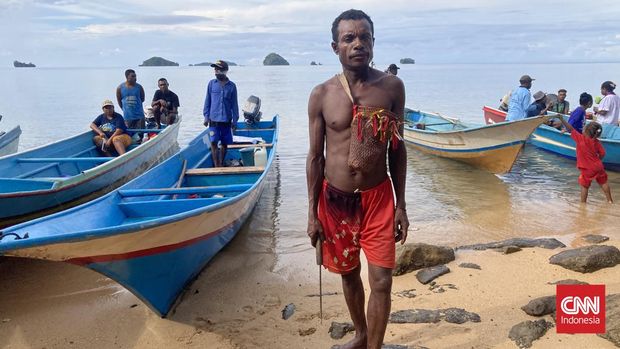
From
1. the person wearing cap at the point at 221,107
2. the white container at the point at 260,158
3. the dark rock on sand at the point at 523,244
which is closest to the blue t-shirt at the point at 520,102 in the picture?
the dark rock on sand at the point at 523,244

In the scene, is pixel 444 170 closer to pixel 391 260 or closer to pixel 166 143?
pixel 166 143

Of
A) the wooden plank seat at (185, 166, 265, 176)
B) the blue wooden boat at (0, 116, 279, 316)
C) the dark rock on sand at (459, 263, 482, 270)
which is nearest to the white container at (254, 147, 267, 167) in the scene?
the wooden plank seat at (185, 166, 265, 176)

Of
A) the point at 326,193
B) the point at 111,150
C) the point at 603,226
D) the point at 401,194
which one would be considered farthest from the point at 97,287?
the point at 603,226

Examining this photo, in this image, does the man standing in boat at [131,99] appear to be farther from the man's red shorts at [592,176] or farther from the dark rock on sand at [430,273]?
the man's red shorts at [592,176]

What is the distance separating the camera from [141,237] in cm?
337

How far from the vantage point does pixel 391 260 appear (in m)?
2.55

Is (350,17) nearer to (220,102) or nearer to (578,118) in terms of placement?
(220,102)

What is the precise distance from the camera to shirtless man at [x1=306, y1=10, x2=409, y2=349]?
253cm

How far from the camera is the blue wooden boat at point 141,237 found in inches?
118

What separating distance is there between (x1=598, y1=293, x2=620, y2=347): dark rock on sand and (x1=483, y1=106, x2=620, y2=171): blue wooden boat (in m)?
6.89

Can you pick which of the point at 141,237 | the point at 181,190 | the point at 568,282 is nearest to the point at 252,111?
the point at 181,190

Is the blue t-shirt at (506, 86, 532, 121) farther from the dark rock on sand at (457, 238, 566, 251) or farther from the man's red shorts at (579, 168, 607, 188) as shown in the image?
the dark rock on sand at (457, 238, 566, 251)

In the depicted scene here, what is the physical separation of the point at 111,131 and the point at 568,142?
31.5 ft

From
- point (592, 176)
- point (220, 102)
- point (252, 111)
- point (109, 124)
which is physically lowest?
point (592, 176)
